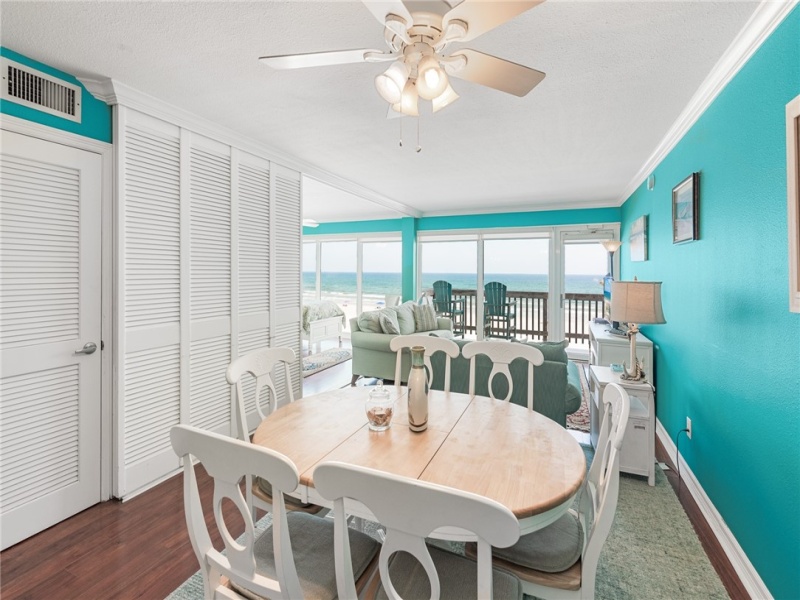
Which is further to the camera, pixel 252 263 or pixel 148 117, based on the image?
pixel 252 263

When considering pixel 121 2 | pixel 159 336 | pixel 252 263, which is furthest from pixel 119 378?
pixel 121 2

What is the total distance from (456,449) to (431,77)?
134 cm

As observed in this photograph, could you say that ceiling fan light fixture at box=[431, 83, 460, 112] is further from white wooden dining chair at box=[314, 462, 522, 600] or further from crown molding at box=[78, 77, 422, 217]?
crown molding at box=[78, 77, 422, 217]

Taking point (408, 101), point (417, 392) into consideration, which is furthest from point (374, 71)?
point (417, 392)

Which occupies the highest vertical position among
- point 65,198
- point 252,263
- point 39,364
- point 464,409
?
point 65,198

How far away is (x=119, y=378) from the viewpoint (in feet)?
7.33

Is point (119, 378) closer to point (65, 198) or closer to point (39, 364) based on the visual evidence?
point (39, 364)

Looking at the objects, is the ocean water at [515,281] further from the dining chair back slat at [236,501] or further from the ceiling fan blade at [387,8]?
the dining chair back slat at [236,501]

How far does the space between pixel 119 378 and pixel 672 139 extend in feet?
14.0

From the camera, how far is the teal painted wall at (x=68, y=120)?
1.87m

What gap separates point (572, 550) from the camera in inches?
49.1

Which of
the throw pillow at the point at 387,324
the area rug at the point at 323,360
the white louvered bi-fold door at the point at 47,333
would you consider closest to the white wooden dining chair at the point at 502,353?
the throw pillow at the point at 387,324

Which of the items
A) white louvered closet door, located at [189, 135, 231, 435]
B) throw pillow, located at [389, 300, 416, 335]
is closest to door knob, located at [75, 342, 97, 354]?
white louvered closet door, located at [189, 135, 231, 435]

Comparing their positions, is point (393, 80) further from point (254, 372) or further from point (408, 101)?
point (254, 372)
